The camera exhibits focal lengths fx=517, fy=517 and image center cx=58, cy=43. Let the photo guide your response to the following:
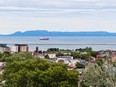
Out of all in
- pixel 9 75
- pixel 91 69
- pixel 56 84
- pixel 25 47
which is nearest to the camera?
pixel 91 69

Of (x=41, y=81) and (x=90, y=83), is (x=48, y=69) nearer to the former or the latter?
(x=41, y=81)

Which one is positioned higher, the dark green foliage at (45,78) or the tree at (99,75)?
the tree at (99,75)

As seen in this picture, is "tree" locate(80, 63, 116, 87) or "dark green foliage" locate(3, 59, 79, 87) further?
"dark green foliage" locate(3, 59, 79, 87)

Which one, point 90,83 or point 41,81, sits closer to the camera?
point 90,83

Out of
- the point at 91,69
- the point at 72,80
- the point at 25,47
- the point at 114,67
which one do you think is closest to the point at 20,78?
the point at 72,80

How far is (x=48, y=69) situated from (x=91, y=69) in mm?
5931

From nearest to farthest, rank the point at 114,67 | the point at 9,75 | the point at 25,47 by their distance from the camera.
A: the point at 114,67, the point at 9,75, the point at 25,47

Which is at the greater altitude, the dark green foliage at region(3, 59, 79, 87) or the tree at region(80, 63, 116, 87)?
the tree at region(80, 63, 116, 87)

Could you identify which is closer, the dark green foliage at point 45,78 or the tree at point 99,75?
the tree at point 99,75

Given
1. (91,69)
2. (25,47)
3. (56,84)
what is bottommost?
(25,47)

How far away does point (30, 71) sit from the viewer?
2502cm

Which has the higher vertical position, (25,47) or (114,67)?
(114,67)

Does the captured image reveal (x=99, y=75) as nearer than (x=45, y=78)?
Yes

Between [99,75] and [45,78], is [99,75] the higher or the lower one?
the higher one
